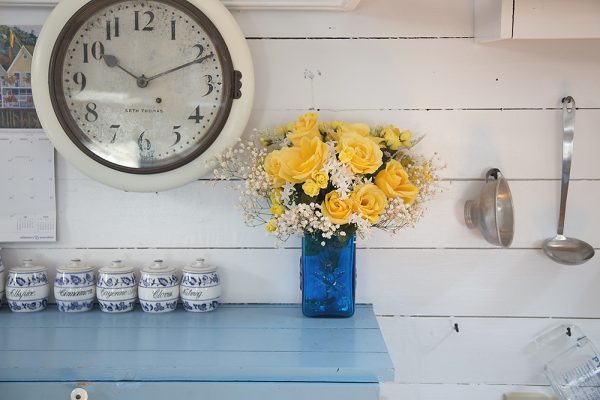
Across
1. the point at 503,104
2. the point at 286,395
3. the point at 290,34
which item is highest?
the point at 290,34

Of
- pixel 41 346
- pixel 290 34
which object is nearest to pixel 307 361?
pixel 41 346

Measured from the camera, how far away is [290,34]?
1442 mm

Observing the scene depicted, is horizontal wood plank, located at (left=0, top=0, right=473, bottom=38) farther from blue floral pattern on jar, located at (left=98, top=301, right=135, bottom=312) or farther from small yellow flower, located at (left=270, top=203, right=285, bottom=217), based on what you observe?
blue floral pattern on jar, located at (left=98, top=301, right=135, bottom=312)

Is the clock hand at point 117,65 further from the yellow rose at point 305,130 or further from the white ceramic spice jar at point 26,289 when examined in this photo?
the white ceramic spice jar at point 26,289

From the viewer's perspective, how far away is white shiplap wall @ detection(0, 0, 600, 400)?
144 cm

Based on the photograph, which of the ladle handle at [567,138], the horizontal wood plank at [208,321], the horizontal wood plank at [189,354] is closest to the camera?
the horizontal wood plank at [189,354]

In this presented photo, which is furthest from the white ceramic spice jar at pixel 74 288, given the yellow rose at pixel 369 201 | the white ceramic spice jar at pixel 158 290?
the yellow rose at pixel 369 201

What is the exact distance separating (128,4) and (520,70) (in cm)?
89

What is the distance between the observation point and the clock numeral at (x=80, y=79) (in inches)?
53.5

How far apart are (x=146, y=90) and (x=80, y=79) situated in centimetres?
14

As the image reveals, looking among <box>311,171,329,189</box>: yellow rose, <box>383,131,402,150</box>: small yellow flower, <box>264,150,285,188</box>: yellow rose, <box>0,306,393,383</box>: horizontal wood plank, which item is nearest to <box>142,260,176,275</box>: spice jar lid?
<box>0,306,393,383</box>: horizontal wood plank

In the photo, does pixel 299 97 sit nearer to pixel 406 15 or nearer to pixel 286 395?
pixel 406 15

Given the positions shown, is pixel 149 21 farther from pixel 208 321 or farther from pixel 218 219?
pixel 208 321

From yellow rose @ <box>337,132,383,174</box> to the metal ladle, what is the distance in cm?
51
